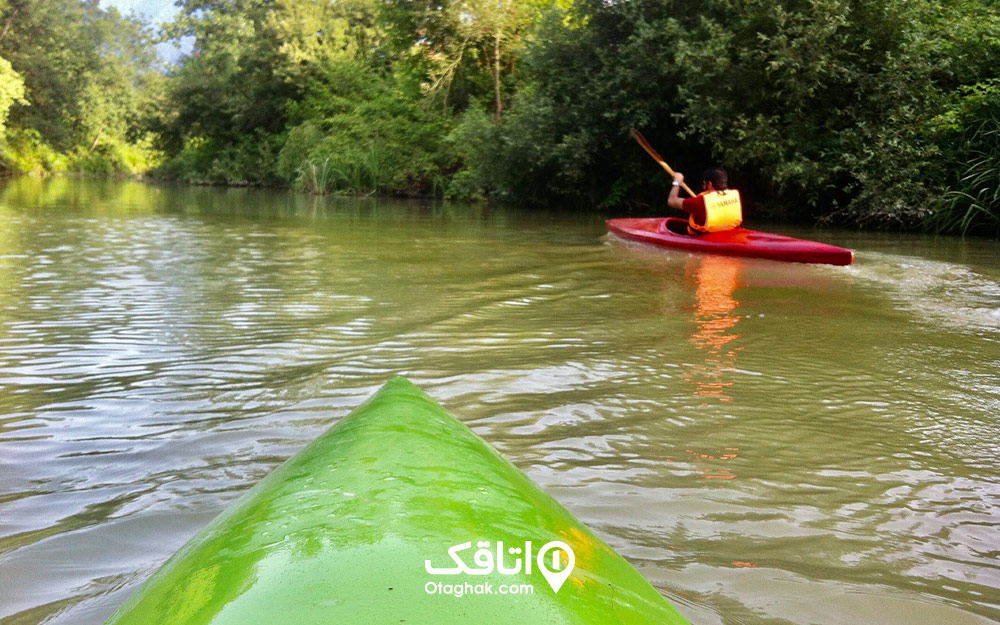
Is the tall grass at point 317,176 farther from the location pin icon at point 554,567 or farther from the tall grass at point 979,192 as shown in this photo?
the location pin icon at point 554,567

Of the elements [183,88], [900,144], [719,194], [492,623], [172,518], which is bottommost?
[172,518]

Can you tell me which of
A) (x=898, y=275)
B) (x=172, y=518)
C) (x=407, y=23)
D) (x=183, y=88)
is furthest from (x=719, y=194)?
(x=183, y=88)

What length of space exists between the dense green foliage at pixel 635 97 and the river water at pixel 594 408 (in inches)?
211

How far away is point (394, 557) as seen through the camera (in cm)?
107

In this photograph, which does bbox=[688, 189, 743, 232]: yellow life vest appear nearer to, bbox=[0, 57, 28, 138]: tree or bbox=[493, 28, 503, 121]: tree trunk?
bbox=[493, 28, 503, 121]: tree trunk

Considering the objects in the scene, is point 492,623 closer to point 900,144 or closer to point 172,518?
point 172,518

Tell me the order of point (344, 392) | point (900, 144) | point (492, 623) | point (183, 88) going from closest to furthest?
1. point (492, 623)
2. point (344, 392)
3. point (900, 144)
4. point (183, 88)

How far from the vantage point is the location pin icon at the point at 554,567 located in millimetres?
1075

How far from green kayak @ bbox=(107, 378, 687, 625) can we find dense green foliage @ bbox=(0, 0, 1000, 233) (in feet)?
38.2

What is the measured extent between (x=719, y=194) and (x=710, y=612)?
23.9 feet

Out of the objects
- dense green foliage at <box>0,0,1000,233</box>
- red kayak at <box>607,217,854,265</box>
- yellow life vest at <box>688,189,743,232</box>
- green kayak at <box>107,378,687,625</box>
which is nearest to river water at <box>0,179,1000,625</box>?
red kayak at <box>607,217,854,265</box>

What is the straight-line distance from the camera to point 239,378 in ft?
12.0

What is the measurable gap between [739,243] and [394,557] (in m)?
7.45

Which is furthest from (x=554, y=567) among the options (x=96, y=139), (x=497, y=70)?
(x=96, y=139)
